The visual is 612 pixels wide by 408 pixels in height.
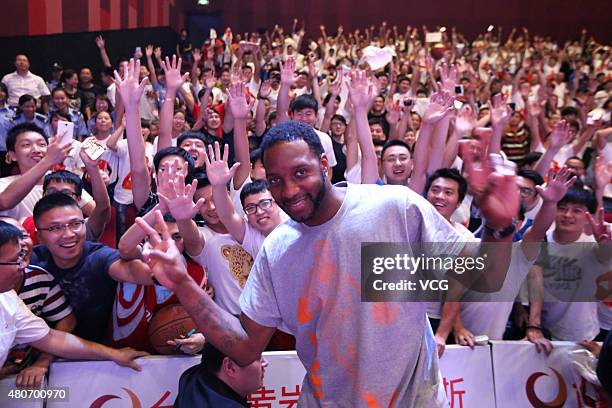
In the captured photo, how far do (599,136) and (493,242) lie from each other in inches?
182

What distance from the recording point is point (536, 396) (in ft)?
9.40

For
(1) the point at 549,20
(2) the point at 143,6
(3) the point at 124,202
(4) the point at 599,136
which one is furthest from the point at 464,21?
(3) the point at 124,202

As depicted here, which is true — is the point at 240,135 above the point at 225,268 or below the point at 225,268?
above

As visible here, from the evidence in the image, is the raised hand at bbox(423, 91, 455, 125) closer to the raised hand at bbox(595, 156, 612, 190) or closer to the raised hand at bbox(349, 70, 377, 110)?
the raised hand at bbox(349, 70, 377, 110)

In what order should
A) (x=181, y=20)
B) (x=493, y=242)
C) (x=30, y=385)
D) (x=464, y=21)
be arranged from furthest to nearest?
(x=464, y=21) < (x=181, y=20) < (x=30, y=385) < (x=493, y=242)

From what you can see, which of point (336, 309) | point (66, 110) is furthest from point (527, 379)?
point (66, 110)

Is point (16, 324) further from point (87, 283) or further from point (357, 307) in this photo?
point (357, 307)

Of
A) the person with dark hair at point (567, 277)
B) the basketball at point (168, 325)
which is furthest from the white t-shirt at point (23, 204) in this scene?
the person with dark hair at point (567, 277)

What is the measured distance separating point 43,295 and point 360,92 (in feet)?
7.45

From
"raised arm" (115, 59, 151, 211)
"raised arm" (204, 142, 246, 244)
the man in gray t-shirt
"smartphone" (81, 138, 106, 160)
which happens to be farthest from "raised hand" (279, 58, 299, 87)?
the man in gray t-shirt

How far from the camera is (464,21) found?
57.5 ft

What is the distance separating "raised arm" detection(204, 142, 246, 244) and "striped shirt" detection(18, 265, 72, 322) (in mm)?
837

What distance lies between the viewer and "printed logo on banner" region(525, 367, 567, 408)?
285 cm

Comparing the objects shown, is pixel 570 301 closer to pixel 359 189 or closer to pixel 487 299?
pixel 487 299
